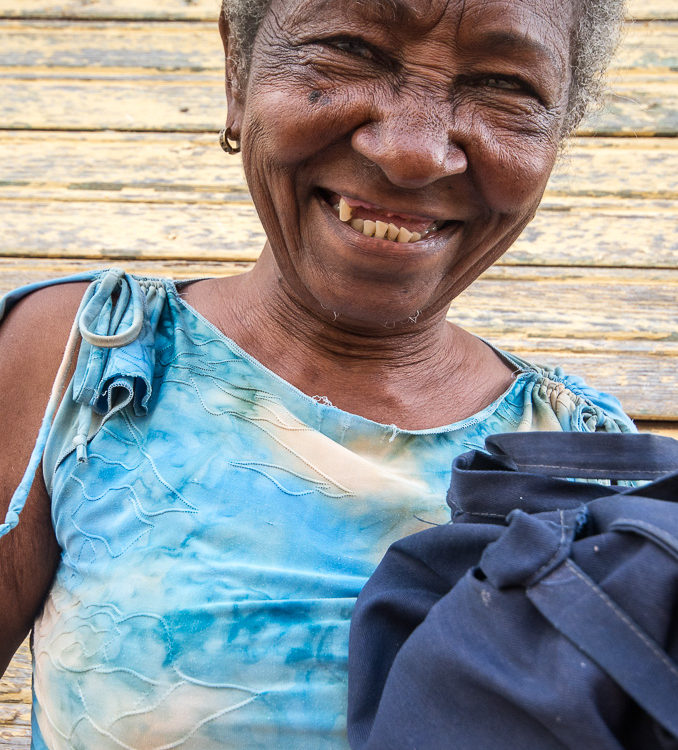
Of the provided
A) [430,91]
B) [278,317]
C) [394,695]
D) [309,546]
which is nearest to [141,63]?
A: [278,317]

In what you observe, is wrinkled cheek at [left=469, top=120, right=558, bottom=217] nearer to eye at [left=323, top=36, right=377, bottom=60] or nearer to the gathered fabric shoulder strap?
eye at [left=323, top=36, right=377, bottom=60]

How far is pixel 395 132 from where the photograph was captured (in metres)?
1.25

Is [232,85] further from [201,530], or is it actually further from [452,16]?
[201,530]

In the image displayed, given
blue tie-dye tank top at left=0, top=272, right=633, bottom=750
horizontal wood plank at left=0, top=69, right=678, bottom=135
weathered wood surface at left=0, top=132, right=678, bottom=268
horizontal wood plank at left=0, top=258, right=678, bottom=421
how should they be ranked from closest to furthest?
blue tie-dye tank top at left=0, top=272, right=633, bottom=750 → horizontal wood plank at left=0, top=258, right=678, bottom=421 → weathered wood surface at left=0, top=132, right=678, bottom=268 → horizontal wood plank at left=0, top=69, right=678, bottom=135

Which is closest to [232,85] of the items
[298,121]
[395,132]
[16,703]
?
[298,121]

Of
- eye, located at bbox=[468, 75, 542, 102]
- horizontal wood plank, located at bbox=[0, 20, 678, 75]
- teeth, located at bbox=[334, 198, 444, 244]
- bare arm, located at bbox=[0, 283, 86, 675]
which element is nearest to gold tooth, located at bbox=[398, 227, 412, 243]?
teeth, located at bbox=[334, 198, 444, 244]

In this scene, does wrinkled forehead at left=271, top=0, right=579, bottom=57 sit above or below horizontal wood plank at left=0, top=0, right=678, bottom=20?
above

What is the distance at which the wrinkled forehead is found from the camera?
1232 millimetres

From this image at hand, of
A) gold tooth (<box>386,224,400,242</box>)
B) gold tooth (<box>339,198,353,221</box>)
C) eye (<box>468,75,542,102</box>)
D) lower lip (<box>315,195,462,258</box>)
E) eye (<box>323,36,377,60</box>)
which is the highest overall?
eye (<box>323,36,377,60</box>)

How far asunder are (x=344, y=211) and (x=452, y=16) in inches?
13.4

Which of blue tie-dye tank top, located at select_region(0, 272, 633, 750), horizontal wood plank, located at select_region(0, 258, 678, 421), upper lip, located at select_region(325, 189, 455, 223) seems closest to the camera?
blue tie-dye tank top, located at select_region(0, 272, 633, 750)

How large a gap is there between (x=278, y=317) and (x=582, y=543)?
857 mm

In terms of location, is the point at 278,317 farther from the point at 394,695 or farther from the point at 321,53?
the point at 394,695

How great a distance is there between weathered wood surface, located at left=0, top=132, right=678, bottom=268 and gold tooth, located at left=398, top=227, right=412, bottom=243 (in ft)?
4.40
